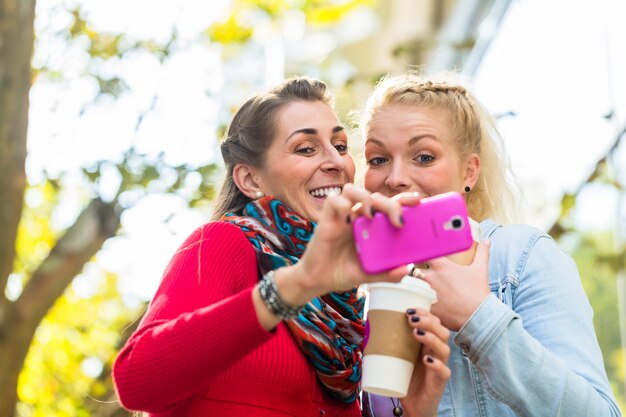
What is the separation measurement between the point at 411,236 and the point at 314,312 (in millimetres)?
808

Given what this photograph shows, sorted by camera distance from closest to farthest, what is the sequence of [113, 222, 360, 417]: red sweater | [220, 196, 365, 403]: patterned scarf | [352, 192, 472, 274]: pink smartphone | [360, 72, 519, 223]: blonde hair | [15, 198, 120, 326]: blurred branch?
[352, 192, 472, 274]: pink smartphone, [113, 222, 360, 417]: red sweater, [220, 196, 365, 403]: patterned scarf, [360, 72, 519, 223]: blonde hair, [15, 198, 120, 326]: blurred branch

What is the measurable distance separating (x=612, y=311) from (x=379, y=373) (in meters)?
3.32

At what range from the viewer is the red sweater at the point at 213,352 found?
2105mm

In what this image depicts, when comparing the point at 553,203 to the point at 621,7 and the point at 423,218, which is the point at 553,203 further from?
the point at 423,218

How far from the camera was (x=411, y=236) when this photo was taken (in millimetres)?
1997

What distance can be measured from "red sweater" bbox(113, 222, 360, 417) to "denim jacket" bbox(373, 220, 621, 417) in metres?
0.38

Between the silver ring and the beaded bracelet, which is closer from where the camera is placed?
the beaded bracelet

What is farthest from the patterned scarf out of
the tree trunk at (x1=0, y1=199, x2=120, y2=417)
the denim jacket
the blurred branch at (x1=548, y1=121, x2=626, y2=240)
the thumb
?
the tree trunk at (x1=0, y1=199, x2=120, y2=417)

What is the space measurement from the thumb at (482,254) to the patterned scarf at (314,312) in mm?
484

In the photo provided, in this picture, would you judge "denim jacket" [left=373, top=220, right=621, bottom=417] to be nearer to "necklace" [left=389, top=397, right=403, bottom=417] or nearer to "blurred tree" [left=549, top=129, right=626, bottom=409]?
"necklace" [left=389, top=397, right=403, bottom=417]

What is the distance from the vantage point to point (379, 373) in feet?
7.40

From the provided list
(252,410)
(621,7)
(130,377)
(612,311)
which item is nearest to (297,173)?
(252,410)

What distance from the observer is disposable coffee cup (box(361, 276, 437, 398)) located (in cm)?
225

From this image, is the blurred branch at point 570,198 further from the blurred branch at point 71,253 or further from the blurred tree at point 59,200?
the blurred branch at point 71,253
